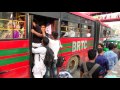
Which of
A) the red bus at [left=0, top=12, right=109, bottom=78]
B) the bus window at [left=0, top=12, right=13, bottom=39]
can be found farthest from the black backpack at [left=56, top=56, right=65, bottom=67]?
the bus window at [left=0, top=12, right=13, bottom=39]

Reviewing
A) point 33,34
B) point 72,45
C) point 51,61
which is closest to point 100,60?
point 51,61

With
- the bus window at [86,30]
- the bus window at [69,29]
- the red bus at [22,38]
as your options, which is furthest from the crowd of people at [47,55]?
the bus window at [86,30]

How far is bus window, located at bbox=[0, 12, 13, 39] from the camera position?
3.80m

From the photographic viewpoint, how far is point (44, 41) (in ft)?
15.4

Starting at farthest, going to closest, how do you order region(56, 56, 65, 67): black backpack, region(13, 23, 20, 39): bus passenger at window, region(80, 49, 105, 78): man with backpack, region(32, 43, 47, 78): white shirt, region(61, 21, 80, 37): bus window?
region(61, 21, 80, 37): bus window < region(56, 56, 65, 67): black backpack < region(32, 43, 47, 78): white shirt < region(13, 23, 20, 39): bus passenger at window < region(80, 49, 105, 78): man with backpack

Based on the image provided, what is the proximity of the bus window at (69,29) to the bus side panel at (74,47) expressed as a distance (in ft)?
0.55

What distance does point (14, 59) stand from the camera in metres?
4.12

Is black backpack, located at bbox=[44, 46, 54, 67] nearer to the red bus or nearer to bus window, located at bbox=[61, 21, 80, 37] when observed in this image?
the red bus

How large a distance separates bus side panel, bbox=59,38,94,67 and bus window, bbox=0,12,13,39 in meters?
2.32

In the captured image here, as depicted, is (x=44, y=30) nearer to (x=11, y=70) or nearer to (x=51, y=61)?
(x=51, y=61)

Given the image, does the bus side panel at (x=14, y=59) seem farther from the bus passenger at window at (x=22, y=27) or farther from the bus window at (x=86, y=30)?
the bus window at (x=86, y=30)

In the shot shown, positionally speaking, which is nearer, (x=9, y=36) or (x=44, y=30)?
(x=9, y=36)

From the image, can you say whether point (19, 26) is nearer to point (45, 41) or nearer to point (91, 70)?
point (45, 41)

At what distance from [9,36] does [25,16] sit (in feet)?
2.19
